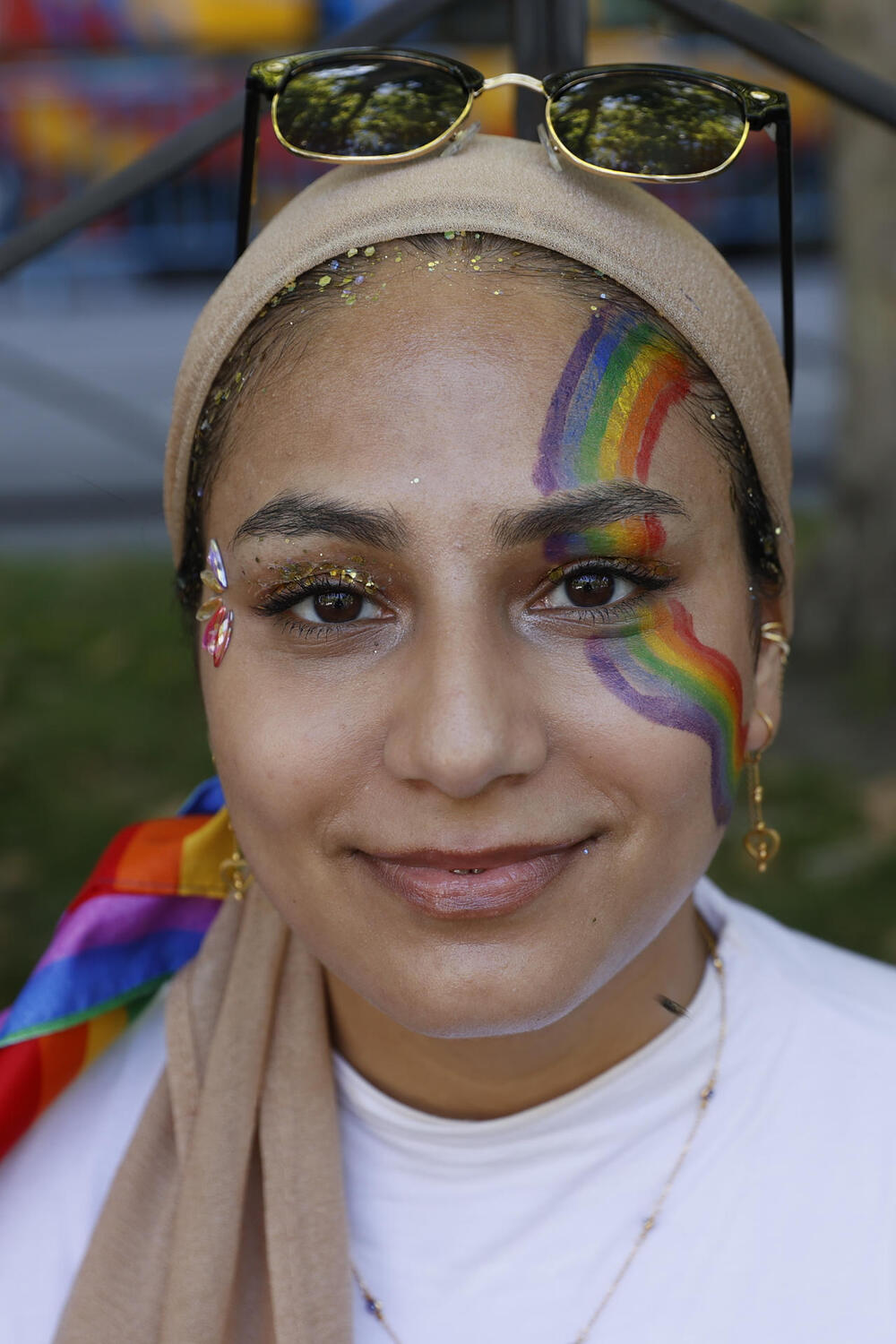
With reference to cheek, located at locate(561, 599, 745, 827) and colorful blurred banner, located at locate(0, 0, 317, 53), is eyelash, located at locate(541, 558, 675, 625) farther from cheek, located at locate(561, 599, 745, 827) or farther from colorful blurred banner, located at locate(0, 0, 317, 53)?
colorful blurred banner, located at locate(0, 0, 317, 53)

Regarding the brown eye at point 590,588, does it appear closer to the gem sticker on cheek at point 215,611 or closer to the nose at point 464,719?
the nose at point 464,719

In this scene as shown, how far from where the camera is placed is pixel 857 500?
5.43 metres

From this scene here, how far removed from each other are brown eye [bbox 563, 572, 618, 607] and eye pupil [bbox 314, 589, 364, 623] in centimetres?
26

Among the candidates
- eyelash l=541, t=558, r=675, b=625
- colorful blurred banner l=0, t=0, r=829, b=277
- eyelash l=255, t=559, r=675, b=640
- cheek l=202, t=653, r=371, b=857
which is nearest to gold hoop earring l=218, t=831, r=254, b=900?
cheek l=202, t=653, r=371, b=857

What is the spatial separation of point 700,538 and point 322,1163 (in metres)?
0.98

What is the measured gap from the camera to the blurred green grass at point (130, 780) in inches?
164

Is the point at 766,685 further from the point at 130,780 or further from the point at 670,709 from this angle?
the point at 130,780

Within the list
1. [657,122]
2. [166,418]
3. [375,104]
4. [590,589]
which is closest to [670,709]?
[590,589]

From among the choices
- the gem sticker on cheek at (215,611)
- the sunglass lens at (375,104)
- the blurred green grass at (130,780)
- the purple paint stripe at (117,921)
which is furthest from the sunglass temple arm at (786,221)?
the blurred green grass at (130,780)

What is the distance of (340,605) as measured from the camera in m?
1.71

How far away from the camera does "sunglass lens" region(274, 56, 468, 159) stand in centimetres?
175

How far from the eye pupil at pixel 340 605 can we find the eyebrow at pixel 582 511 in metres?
0.22

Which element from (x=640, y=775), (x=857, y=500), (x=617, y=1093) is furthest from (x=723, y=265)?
(x=857, y=500)

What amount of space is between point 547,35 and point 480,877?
129cm
